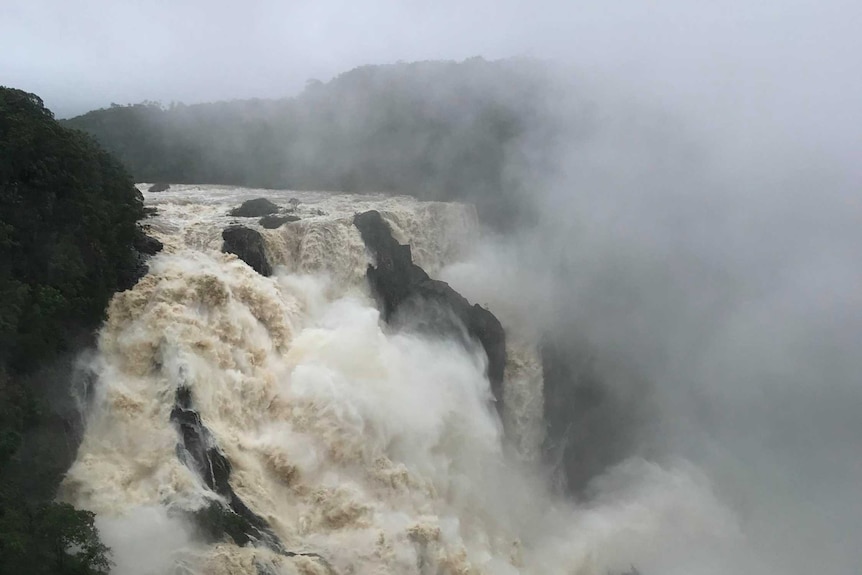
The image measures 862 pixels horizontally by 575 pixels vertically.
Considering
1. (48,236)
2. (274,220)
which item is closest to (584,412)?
(274,220)

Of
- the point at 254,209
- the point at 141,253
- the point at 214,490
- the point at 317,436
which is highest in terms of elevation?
the point at 254,209

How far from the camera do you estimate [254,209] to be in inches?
932

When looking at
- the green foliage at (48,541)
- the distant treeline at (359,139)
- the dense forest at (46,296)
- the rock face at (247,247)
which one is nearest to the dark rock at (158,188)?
the distant treeline at (359,139)

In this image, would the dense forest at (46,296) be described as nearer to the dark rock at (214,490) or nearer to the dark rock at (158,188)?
the dark rock at (214,490)

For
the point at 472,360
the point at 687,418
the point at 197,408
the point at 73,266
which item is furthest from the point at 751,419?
the point at 73,266

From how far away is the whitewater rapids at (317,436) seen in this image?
12.9 metres

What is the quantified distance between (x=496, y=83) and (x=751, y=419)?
29.0 m

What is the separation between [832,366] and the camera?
108 feet

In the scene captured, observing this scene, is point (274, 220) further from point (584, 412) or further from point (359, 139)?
point (359, 139)

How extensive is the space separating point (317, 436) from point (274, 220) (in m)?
9.14

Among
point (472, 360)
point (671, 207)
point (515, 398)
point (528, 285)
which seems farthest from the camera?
point (671, 207)

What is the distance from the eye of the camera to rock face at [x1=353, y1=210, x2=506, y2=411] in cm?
2220

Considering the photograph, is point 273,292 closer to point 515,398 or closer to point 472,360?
point 472,360

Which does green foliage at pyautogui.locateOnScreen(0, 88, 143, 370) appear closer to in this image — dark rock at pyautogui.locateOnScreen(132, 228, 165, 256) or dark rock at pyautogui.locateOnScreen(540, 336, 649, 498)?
dark rock at pyautogui.locateOnScreen(132, 228, 165, 256)
